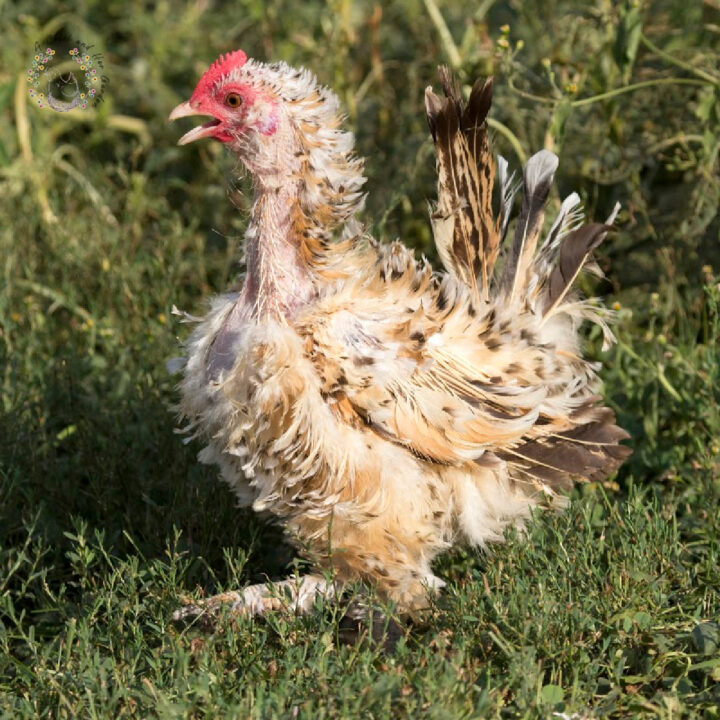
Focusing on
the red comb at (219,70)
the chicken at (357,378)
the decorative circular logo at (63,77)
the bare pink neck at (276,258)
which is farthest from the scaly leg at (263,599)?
the decorative circular logo at (63,77)

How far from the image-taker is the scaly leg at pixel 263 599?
3.09m

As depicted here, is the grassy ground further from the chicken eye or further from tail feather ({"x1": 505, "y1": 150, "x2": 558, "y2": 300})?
tail feather ({"x1": 505, "y1": 150, "x2": 558, "y2": 300})

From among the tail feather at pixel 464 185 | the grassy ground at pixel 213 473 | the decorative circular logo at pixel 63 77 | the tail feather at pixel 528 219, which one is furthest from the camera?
the decorative circular logo at pixel 63 77

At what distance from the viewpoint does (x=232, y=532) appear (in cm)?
381

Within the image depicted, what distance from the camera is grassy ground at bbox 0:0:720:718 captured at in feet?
9.37

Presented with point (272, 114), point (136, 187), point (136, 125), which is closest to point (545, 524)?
point (272, 114)

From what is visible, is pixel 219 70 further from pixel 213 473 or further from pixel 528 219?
pixel 213 473

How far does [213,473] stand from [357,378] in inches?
43.3

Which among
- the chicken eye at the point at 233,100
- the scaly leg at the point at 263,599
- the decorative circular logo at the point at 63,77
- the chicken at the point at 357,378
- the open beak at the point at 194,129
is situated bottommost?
the scaly leg at the point at 263,599

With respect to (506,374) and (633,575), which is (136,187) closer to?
(506,374)

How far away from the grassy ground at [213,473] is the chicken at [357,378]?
194 mm

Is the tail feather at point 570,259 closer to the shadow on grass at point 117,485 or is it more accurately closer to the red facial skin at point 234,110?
the red facial skin at point 234,110

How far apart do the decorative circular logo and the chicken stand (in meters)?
1.00

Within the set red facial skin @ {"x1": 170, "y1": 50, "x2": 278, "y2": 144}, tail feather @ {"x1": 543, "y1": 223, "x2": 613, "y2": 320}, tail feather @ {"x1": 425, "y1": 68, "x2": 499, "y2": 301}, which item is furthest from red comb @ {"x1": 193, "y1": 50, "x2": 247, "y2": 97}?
tail feather @ {"x1": 543, "y1": 223, "x2": 613, "y2": 320}
